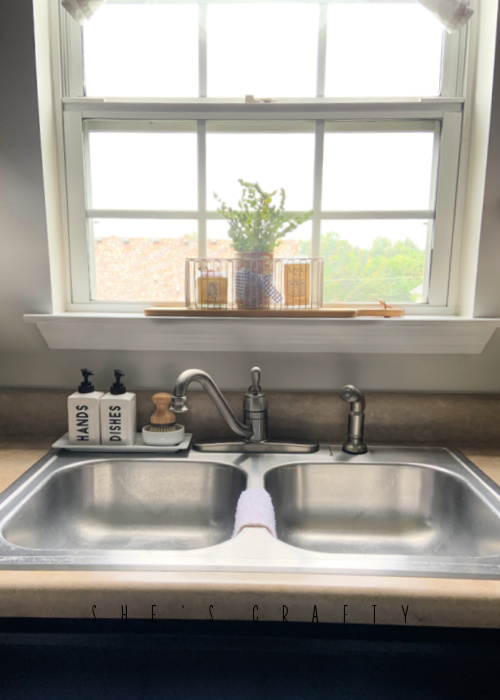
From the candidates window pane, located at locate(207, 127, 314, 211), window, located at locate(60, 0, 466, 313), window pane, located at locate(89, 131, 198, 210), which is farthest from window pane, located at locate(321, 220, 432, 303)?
window pane, located at locate(89, 131, 198, 210)

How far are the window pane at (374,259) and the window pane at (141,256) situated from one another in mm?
385

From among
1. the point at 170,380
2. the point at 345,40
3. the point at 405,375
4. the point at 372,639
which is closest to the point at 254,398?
the point at 170,380

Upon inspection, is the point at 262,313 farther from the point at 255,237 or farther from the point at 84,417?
the point at 84,417

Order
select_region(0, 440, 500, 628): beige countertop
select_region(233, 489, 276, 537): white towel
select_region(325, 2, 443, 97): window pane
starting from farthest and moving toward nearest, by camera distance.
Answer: select_region(325, 2, 443, 97): window pane, select_region(233, 489, 276, 537): white towel, select_region(0, 440, 500, 628): beige countertop

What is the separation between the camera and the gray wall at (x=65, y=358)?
1072mm

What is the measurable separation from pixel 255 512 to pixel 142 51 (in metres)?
1.19

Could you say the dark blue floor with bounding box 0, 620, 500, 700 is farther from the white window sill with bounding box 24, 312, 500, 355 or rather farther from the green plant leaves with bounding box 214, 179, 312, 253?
the green plant leaves with bounding box 214, 179, 312, 253

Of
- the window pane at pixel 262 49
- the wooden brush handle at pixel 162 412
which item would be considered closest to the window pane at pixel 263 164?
the window pane at pixel 262 49

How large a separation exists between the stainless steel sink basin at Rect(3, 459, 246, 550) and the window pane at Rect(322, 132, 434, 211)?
79 centimetres

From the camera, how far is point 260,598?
58 cm

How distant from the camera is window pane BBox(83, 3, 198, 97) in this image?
1157mm

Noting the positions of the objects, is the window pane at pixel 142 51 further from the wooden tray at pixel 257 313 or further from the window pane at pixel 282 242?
the wooden tray at pixel 257 313

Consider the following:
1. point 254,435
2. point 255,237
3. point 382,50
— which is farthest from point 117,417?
point 382,50

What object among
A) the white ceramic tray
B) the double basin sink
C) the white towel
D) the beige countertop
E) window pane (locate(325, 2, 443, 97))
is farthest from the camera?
window pane (locate(325, 2, 443, 97))
